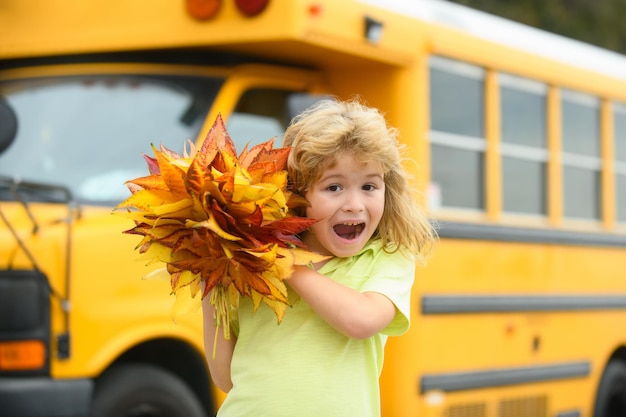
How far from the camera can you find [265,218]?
2.06 m

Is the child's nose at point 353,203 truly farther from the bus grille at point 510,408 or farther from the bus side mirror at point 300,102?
the bus grille at point 510,408

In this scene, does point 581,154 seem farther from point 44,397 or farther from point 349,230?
Result: point 349,230

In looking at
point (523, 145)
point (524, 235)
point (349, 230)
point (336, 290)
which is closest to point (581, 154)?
point (523, 145)

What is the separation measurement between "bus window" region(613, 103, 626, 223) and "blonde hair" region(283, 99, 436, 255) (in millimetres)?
4865

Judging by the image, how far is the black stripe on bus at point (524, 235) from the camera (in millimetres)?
5496

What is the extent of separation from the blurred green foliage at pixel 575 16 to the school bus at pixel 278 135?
1160cm

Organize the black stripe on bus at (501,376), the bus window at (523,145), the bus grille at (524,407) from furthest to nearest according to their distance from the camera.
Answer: the bus window at (523,145)
the bus grille at (524,407)
the black stripe on bus at (501,376)

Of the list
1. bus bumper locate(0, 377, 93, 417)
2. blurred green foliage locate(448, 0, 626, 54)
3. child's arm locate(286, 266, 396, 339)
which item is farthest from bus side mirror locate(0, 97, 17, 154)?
blurred green foliage locate(448, 0, 626, 54)

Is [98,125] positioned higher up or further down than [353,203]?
higher up

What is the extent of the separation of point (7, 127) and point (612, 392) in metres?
3.97

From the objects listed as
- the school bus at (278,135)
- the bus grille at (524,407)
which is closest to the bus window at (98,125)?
the school bus at (278,135)

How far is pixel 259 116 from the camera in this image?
501 centimetres

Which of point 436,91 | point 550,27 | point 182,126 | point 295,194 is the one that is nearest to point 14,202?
point 182,126

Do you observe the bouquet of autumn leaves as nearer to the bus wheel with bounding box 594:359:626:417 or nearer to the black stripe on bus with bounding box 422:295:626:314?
the black stripe on bus with bounding box 422:295:626:314
